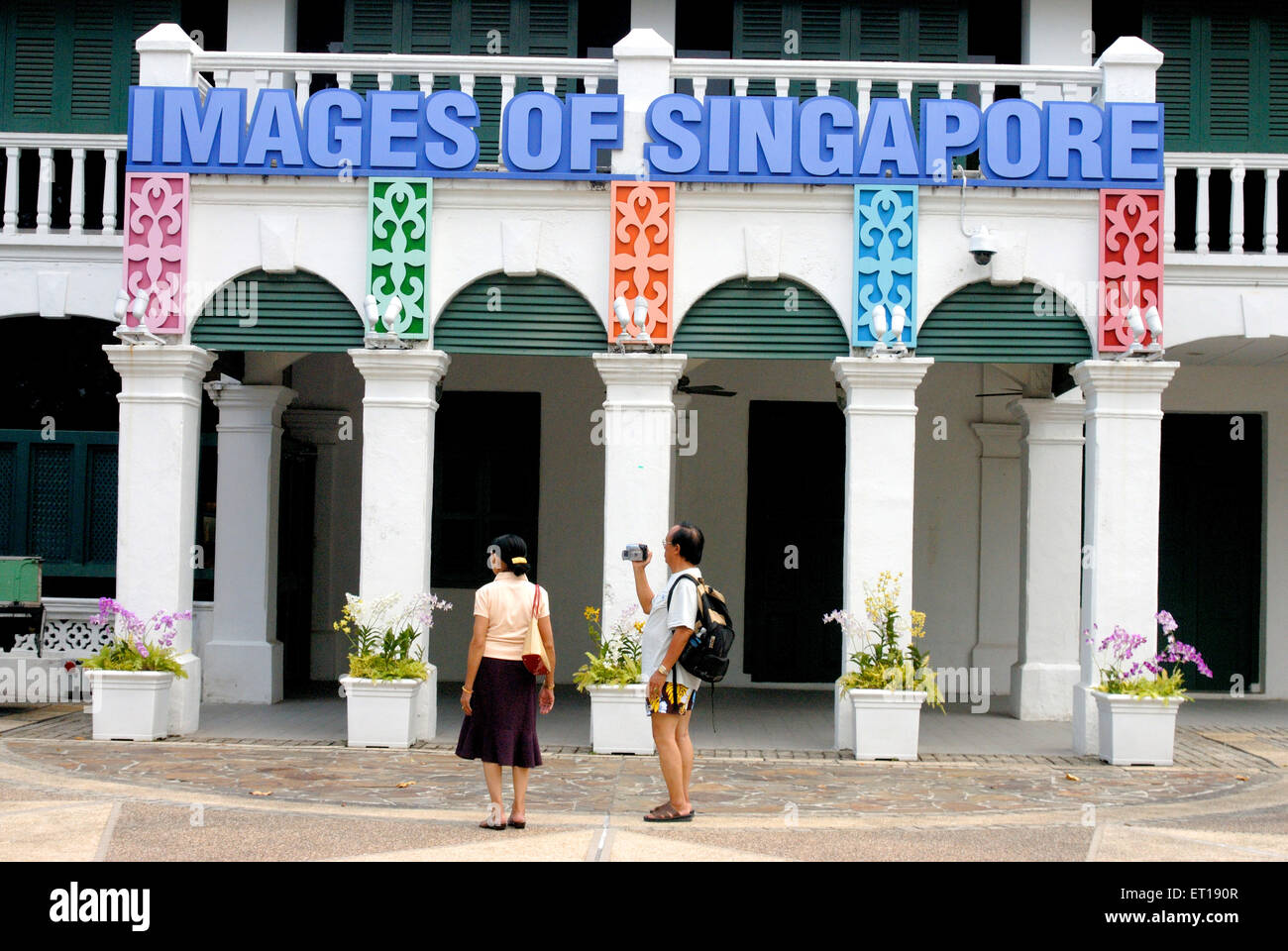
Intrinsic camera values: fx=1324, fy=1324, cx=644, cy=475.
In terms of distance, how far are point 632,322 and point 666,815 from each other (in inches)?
180

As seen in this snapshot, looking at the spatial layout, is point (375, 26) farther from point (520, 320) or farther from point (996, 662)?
point (996, 662)

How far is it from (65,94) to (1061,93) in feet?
31.7

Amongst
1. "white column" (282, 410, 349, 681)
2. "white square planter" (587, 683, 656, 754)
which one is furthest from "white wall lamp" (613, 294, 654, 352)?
"white column" (282, 410, 349, 681)

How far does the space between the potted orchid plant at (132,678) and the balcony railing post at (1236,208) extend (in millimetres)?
10116

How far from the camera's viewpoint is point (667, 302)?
11.1m

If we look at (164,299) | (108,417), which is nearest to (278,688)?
(108,417)

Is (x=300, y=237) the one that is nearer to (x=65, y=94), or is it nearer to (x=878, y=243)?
(x=65, y=94)

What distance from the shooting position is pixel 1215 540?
15.1 m

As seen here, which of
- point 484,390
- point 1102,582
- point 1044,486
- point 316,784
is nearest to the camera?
point 316,784

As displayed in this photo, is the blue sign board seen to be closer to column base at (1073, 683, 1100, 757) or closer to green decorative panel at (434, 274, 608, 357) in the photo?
green decorative panel at (434, 274, 608, 357)

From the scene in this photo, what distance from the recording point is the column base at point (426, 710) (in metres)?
11.1

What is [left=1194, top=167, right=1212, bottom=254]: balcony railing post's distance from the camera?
40.5 feet

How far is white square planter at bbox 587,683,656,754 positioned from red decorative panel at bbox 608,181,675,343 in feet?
9.67

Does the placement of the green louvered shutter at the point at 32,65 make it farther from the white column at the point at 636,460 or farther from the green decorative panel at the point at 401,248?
the white column at the point at 636,460
